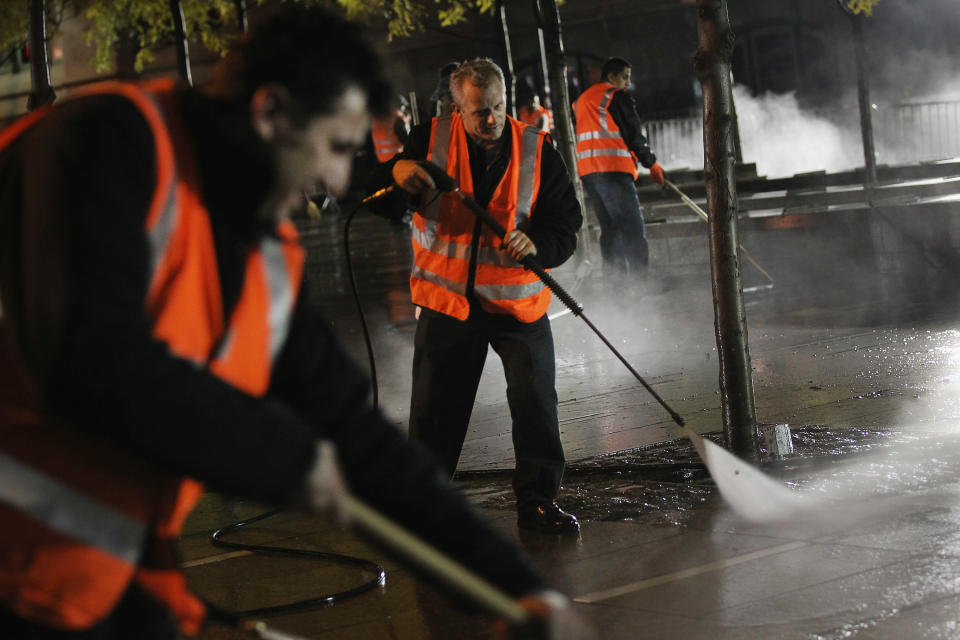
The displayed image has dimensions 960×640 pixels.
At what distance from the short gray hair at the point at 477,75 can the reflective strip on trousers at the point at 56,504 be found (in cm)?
371

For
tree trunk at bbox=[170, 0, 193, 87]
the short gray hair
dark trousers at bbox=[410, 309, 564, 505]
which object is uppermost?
tree trunk at bbox=[170, 0, 193, 87]

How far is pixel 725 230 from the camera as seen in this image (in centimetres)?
602

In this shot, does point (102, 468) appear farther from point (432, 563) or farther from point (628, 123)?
point (628, 123)

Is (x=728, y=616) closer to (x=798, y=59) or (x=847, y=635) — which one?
(x=847, y=635)

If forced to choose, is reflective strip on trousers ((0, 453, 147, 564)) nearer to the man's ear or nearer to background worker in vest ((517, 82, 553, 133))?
the man's ear

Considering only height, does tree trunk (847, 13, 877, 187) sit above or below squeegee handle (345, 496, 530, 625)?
above

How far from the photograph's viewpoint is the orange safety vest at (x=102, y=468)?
184 centimetres

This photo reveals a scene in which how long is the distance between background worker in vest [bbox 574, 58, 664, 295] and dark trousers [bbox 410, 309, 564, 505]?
6.78 metres

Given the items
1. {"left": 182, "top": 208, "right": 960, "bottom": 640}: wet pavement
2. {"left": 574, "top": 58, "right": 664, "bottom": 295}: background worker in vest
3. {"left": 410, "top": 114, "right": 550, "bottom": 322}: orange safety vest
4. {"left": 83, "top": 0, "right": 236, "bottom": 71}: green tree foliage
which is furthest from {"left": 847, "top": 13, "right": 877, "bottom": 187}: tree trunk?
{"left": 83, "top": 0, "right": 236, "bottom": 71}: green tree foliage

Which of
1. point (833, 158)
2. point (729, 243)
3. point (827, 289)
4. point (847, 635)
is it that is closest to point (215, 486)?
point (847, 635)

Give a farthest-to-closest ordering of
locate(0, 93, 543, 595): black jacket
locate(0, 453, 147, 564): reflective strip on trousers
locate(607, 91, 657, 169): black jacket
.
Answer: locate(607, 91, 657, 169): black jacket
locate(0, 453, 147, 564): reflective strip on trousers
locate(0, 93, 543, 595): black jacket

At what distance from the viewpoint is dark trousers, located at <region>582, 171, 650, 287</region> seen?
40.5 feet

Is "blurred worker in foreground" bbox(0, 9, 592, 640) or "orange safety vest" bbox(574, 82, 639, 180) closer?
"blurred worker in foreground" bbox(0, 9, 592, 640)

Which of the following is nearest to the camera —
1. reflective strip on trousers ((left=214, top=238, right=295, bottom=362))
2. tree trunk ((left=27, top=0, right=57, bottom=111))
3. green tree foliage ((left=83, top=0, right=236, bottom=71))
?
reflective strip on trousers ((left=214, top=238, right=295, bottom=362))
